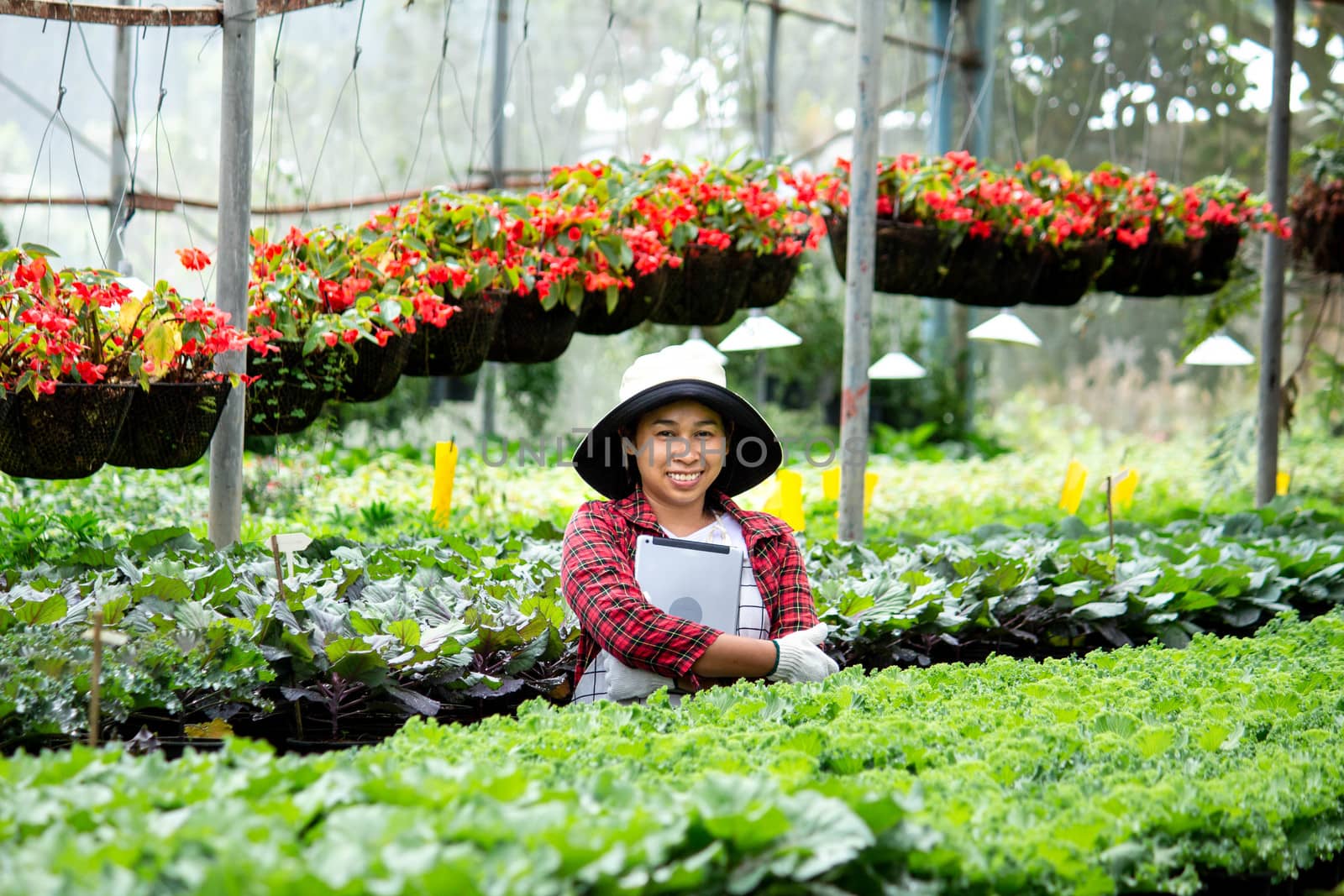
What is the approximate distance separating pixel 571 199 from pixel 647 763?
9.62ft

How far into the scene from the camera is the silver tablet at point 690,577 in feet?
8.67

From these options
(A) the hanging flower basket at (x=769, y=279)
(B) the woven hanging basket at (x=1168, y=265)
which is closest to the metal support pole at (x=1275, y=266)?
(B) the woven hanging basket at (x=1168, y=265)

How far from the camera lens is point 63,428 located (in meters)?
3.29

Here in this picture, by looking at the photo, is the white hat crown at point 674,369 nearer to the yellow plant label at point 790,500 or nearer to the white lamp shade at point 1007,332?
the yellow plant label at point 790,500

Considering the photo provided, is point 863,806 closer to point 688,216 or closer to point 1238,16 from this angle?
point 688,216

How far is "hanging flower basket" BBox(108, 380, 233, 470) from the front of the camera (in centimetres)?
337

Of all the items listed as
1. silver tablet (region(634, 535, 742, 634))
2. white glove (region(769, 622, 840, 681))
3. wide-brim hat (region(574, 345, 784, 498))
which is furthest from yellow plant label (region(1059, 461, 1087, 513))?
silver tablet (region(634, 535, 742, 634))

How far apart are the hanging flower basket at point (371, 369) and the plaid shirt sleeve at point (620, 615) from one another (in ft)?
5.26

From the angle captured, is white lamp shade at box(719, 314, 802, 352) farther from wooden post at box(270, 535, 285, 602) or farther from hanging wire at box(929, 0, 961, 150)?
wooden post at box(270, 535, 285, 602)

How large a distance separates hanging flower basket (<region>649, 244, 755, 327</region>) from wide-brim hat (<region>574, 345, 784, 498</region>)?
200 centimetres

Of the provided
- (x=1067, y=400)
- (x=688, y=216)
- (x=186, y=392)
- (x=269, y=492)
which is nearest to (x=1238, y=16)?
(x=1067, y=400)

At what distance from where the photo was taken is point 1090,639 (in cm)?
423

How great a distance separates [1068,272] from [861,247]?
1243 mm

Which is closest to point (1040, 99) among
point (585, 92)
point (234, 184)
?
point (585, 92)
